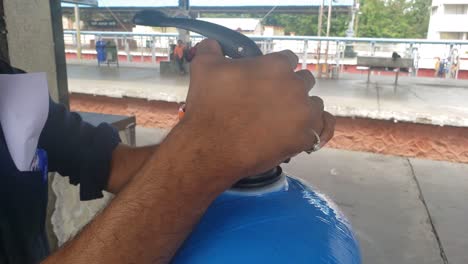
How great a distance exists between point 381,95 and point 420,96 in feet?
1.77

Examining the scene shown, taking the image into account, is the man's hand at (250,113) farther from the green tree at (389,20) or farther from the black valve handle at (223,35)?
the green tree at (389,20)

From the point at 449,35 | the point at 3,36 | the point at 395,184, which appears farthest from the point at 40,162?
the point at 449,35

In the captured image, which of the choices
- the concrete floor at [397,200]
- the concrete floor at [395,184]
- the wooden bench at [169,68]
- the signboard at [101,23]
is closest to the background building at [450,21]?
the signboard at [101,23]

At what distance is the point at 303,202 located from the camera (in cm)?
72

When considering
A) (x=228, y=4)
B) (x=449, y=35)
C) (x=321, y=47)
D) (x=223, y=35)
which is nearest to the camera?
(x=223, y=35)

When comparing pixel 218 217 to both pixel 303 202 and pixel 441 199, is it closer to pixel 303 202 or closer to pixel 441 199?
pixel 303 202

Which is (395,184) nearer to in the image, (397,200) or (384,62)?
(397,200)

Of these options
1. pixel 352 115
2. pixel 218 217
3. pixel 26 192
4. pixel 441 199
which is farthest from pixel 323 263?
pixel 352 115

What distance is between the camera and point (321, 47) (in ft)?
37.8

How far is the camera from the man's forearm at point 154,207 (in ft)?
1.62

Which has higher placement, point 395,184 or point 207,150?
point 207,150

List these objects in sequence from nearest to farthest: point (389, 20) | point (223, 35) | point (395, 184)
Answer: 1. point (223, 35)
2. point (395, 184)
3. point (389, 20)

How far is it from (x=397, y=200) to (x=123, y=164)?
2824 mm

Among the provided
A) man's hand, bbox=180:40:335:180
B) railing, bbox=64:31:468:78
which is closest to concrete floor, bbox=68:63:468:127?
railing, bbox=64:31:468:78
